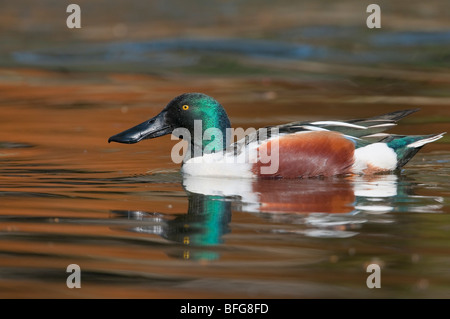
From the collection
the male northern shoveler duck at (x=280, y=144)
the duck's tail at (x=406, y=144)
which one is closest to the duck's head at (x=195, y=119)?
the male northern shoveler duck at (x=280, y=144)

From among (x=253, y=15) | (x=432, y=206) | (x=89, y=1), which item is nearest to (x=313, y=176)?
(x=432, y=206)

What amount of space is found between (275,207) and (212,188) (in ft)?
3.06

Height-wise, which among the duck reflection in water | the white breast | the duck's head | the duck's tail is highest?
the duck's head

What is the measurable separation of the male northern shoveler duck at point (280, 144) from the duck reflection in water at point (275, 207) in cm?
13

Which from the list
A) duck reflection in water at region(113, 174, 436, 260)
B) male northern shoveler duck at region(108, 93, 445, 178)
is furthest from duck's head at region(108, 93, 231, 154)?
duck reflection in water at region(113, 174, 436, 260)

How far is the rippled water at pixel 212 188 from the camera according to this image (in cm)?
510

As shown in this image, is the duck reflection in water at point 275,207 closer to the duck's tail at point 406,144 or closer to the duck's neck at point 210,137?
the duck's tail at point 406,144

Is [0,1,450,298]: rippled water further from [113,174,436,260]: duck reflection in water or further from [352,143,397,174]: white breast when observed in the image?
[352,143,397,174]: white breast

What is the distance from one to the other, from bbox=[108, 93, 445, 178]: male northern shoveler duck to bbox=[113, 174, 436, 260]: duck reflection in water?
0.13 m

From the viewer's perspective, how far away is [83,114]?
11469 millimetres

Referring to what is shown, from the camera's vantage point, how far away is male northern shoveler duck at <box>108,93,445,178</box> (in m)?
7.86
